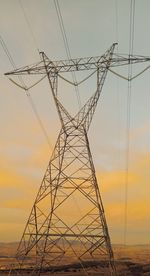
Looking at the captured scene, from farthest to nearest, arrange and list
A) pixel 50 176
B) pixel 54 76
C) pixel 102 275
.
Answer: pixel 102 275
pixel 54 76
pixel 50 176

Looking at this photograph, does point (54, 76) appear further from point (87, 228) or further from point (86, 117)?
point (87, 228)

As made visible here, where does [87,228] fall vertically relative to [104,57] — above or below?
below

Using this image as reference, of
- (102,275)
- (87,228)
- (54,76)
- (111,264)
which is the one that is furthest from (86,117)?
(102,275)

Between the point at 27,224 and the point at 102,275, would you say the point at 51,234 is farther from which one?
the point at 102,275

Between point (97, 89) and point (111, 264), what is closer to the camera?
point (111, 264)

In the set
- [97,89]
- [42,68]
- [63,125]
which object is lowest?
[63,125]

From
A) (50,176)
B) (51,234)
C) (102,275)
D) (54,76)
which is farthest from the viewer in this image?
(102,275)

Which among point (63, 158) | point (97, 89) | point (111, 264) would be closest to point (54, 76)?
point (97, 89)

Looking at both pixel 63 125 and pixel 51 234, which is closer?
pixel 51 234

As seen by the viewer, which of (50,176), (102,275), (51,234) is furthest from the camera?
(102,275)
